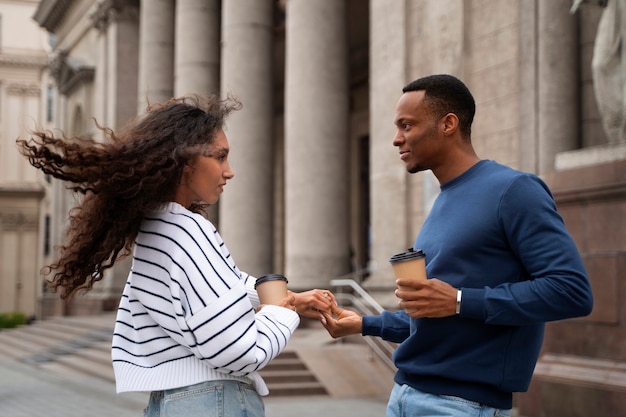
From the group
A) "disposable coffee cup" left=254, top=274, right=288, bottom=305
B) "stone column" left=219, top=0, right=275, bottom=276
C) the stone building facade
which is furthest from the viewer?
the stone building facade

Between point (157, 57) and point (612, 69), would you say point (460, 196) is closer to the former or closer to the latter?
point (612, 69)

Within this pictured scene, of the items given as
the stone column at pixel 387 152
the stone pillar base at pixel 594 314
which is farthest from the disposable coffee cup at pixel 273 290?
the stone column at pixel 387 152

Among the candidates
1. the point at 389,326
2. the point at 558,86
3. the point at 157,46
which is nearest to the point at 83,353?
the point at 157,46

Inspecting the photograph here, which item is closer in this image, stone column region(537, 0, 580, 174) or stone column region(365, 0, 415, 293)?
stone column region(537, 0, 580, 174)

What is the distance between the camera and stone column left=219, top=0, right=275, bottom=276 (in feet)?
67.0

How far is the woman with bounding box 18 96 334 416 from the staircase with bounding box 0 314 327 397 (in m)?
10.3

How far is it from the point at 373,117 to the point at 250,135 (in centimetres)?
533

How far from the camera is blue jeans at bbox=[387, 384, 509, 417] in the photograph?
9.75 ft

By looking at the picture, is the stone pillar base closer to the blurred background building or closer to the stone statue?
the blurred background building

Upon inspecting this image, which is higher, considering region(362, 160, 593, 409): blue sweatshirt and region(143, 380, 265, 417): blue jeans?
region(362, 160, 593, 409): blue sweatshirt

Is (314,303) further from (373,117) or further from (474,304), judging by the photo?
(373,117)

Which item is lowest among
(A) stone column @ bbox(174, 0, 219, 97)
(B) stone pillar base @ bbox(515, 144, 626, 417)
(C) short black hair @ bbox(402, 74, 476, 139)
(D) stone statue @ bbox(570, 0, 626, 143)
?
(B) stone pillar base @ bbox(515, 144, 626, 417)

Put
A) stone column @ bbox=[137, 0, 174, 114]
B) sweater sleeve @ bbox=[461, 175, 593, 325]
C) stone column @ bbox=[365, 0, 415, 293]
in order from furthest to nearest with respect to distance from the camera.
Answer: stone column @ bbox=[137, 0, 174, 114] < stone column @ bbox=[365, 0, 415, 293] < sweater sleeve @ bbox=[461, 175, 593, 325]

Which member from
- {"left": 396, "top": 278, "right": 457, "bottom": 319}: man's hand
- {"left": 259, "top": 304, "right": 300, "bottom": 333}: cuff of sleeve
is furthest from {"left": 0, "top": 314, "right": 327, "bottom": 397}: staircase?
{"left": 396, "top": 278, "right": 457, "bottom": 319}: man's hand
